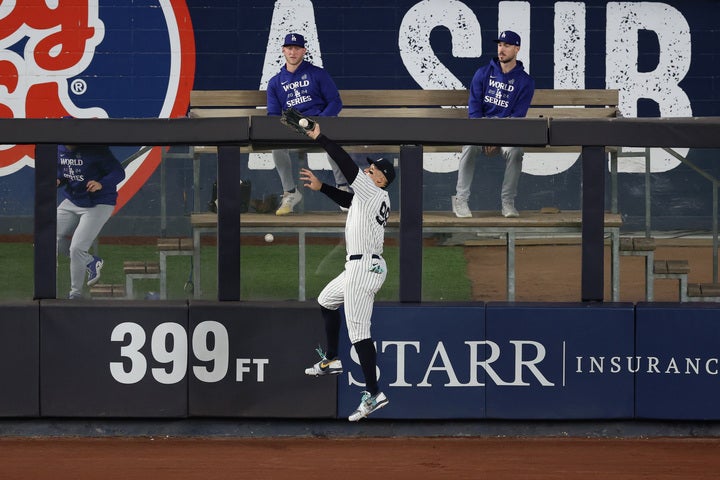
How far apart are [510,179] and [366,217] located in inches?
54.6

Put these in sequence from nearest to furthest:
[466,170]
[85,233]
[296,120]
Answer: [296,120] → [85,233] → [466,170]

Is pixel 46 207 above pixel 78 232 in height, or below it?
above

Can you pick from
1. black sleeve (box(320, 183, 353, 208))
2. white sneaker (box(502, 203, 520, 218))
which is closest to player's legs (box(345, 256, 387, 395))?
black sleeve (box(320, 183, 353, 208))

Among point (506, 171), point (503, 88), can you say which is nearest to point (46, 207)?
point (506, 171)

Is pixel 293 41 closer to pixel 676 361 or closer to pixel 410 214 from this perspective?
pixel 410 214

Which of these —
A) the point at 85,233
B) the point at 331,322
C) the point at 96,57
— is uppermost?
the point at 96,57

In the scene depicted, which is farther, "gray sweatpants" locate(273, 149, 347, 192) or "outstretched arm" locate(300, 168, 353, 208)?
"gray sweatpants" locate(273, 149, 347, 192)

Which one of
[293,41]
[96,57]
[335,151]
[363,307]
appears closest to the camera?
[335,151]

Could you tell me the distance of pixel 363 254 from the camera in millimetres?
7828

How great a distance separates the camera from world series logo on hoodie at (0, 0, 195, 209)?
1628 centimetres

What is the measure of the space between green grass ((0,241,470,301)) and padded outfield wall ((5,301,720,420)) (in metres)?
0.10

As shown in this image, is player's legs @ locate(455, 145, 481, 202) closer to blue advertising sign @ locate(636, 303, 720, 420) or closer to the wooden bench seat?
blue advertising sign @ locate(636, 303, 720, 420)

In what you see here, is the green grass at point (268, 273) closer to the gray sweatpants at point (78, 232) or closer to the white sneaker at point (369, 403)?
the gray sweatpants at point (78, 232)

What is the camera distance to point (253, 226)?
855 centimetres
